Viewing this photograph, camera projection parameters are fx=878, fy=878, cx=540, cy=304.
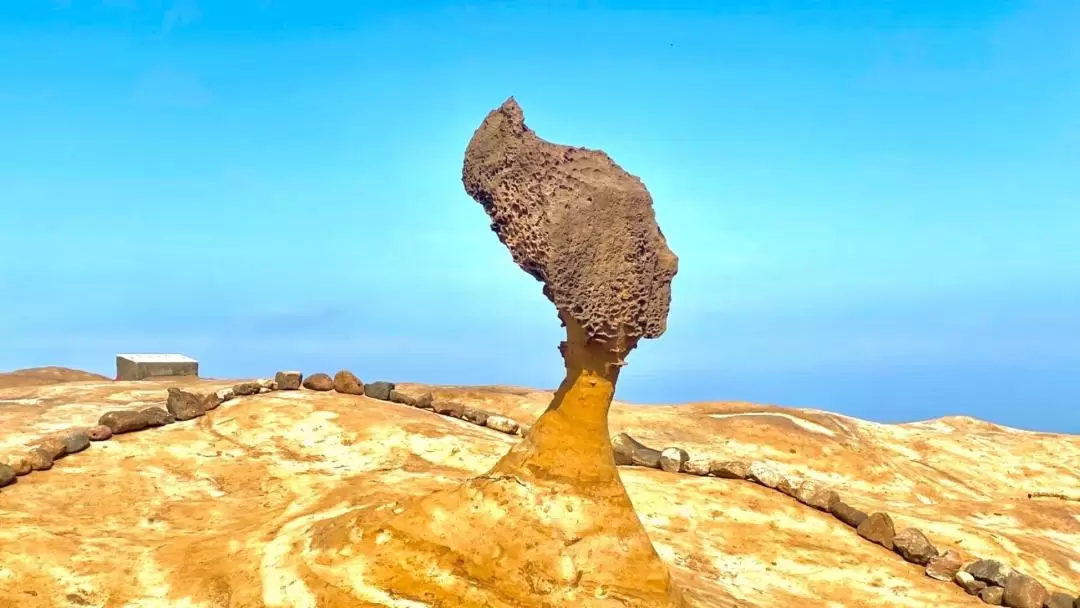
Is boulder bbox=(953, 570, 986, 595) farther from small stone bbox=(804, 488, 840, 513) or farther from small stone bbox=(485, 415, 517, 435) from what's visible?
small stone bbox=(485, 415, 517, 435)

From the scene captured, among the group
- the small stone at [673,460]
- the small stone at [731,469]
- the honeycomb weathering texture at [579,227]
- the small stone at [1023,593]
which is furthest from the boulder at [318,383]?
the small stone at [1023,593]

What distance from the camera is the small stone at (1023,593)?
474 inches

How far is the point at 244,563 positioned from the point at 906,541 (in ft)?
30.9

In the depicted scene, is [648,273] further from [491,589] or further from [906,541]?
[906,541]

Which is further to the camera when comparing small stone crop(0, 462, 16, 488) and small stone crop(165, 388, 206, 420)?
small stone crop(165, 388, 206, 420)

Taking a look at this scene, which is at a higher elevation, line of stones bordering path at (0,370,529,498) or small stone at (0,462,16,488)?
line of stones bordering path at (0,370,529,498)

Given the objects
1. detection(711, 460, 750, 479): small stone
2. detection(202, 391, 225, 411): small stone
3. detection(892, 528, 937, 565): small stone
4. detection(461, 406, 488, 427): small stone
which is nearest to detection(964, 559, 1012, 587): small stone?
detection(892, 528, 937, 565): small stone

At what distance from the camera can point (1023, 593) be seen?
12109mm

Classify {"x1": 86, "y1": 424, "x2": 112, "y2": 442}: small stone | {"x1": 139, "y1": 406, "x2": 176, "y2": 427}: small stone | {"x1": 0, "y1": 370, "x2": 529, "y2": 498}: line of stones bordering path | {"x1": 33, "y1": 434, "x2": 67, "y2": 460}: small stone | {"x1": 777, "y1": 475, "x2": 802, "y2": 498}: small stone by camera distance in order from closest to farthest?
{"x1": 0, "y1": 370, "x2": 529, "y2": 498}: line of stones bordering path, {"x1": 33, "y1": 434, "x2": 67, "y2": 460}: small stone, {"x1": 86, "y1": 424, "x2": 112, "y2": 442}: small stone, {"x1": 777, "y1": 475, "x2": 802, "y2": 498}: small stone, {"x1": 139, "y1": 406, "x2": 176, "y2": 427}: small stone

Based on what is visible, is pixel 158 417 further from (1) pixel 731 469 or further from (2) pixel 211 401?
(1) pixel 731 469

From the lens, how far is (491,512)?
8961mm

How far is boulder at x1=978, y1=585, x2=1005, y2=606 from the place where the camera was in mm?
12062

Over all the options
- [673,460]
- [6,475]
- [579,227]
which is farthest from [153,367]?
[579,227]

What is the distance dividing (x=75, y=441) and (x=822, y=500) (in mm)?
11905
